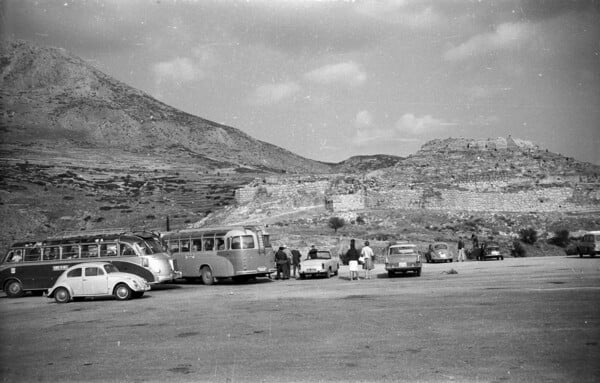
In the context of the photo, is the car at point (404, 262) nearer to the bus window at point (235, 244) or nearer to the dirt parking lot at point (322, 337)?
the dirt parking lot at point (322, 337)

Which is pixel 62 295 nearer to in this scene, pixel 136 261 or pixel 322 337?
pixel 136 261

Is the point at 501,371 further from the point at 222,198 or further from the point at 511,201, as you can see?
the point at 222,198

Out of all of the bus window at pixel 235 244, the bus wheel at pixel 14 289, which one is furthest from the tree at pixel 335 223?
the bus wheel at pixel 14 289

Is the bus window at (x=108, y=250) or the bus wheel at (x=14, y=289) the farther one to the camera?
the bus wheel at (x=14, y=289)

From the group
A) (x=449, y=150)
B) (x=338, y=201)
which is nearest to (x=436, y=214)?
(x=338, y=201)

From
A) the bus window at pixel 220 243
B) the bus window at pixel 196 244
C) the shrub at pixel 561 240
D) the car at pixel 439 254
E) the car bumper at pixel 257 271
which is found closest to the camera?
the car bumper at pixel 257 271

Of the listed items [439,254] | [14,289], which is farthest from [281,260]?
[439,254]

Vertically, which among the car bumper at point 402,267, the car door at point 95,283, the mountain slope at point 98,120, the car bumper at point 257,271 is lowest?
the car bumper at point 402,267
